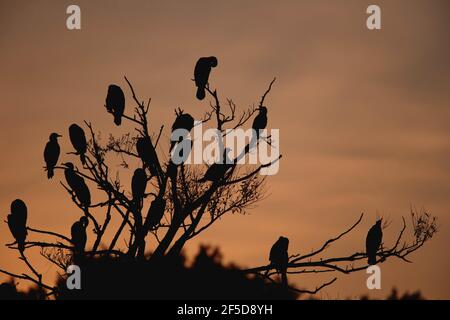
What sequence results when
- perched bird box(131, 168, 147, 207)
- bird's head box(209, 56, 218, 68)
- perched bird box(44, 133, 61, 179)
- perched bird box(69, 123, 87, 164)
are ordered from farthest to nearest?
perched bird box(44, 133, 61, 179) < bird's head box(209, 56, 218, 68) < perched bird box(69, 123, 87, 164) < perched bird box(131, 168, 147, 207)

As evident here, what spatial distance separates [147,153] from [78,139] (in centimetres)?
204

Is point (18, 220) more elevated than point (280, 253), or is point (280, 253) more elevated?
point (18, 220)

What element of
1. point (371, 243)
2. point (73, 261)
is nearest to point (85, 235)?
point (73, 261)

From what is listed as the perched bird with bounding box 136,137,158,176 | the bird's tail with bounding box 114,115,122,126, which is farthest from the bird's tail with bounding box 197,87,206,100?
the perched bird with bounding box 136,137,158,176

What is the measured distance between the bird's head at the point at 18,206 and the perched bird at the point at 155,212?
2.21 m

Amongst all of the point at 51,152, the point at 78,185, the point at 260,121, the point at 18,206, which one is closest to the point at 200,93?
the point at 260,121

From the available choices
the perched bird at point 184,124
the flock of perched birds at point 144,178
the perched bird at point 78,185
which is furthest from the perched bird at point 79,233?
the perched bird at point 184,124

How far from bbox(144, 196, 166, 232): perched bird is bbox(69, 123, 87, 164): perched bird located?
1.47m

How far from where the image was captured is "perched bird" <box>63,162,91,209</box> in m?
11.6

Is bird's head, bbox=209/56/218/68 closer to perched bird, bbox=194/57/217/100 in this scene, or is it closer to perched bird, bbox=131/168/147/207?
perched bird, bbox=194/57/217/100

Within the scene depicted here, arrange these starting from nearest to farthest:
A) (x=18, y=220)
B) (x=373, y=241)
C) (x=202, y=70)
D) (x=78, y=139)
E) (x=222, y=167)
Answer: (x=222, y=167)
(x=373, y=241)
(x=18, y=220)
(x=78, y=139)
(x=202, y=70)

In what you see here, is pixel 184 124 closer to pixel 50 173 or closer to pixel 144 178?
pixel 144 178

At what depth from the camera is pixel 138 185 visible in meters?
10.5
